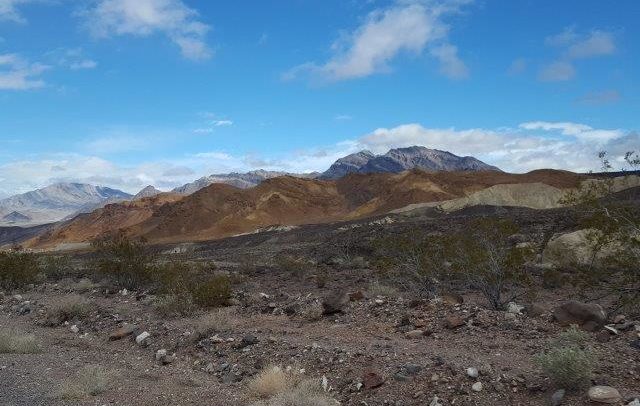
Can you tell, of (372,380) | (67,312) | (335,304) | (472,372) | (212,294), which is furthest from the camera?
(67,312)

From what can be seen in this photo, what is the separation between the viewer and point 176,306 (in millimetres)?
15086

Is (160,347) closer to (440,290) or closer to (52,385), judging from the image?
(52,385)

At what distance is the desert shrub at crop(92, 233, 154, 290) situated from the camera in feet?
73.9

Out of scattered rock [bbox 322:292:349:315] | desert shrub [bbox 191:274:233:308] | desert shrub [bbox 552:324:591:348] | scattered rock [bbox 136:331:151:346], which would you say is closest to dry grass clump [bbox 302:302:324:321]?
scattered rock [bbox 322:292:349:315]

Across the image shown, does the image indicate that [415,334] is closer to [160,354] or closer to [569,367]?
[569,367]

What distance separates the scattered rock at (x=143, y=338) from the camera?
12461 millimetres

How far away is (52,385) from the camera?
9336mm

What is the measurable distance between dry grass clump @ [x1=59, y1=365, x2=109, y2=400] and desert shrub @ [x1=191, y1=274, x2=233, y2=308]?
5.82 meters

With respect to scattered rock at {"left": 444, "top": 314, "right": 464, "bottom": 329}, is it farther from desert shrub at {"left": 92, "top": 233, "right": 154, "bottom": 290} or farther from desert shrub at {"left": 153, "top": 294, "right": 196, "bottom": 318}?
desert shrub at {"left": 92, "top": 233, "right": 154, "bottom": 290}

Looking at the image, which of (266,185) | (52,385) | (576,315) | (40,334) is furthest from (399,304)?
(266,185)

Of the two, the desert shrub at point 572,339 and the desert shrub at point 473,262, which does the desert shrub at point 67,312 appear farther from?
the desert shrub at point 572,339

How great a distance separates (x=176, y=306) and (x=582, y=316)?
9.89 m

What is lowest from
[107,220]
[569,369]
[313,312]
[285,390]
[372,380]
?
[285,390]

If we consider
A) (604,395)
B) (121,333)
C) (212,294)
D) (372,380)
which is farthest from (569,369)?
(212,294)
